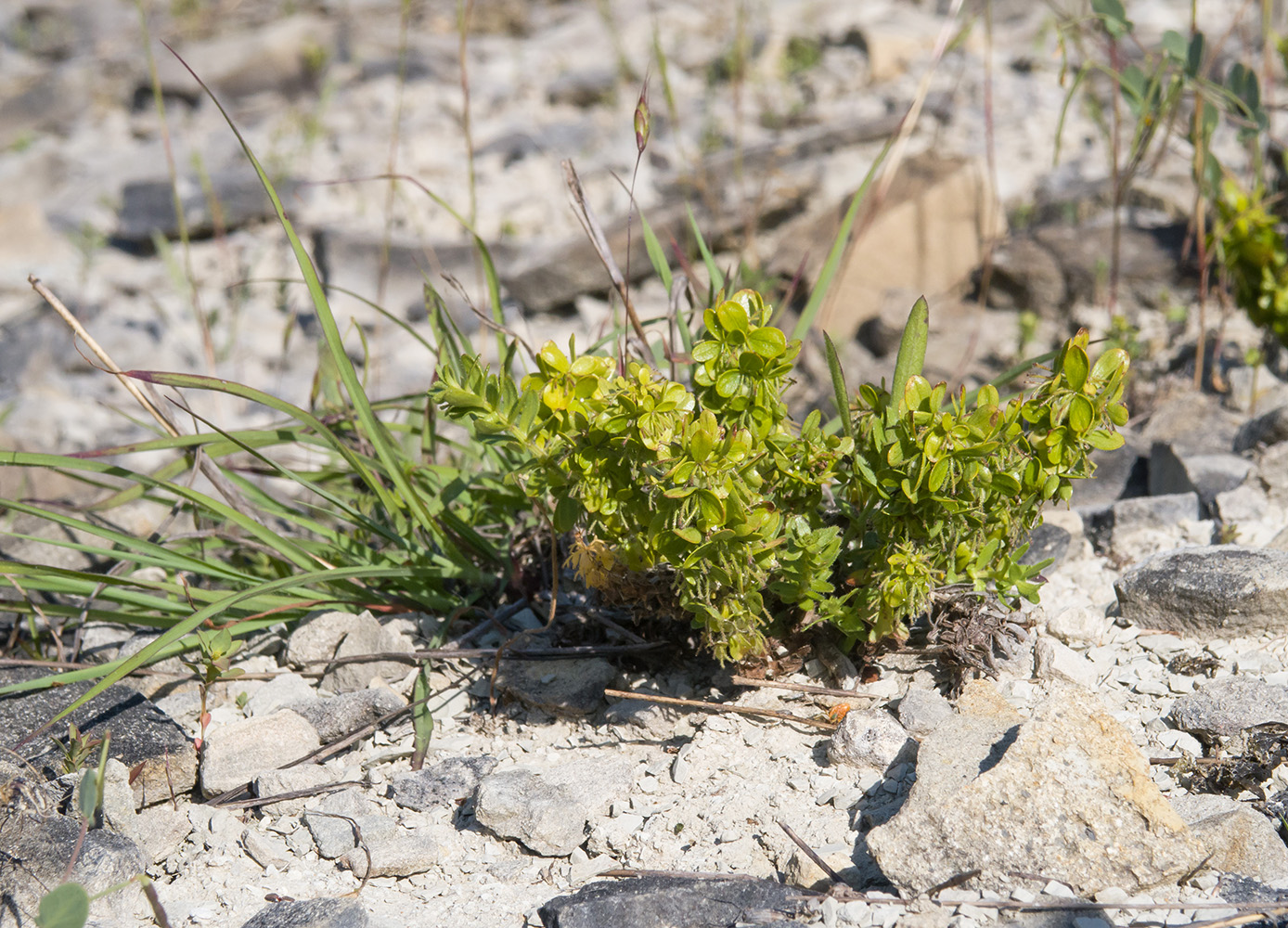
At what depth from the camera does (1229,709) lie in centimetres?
152

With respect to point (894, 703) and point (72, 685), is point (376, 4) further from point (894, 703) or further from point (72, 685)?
point (894, 703)

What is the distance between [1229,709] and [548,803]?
103 centimetres

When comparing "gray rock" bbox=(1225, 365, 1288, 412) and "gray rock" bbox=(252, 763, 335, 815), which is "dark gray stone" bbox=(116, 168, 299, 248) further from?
"gray rock" bbox=(1225, 365, 1288, 412)

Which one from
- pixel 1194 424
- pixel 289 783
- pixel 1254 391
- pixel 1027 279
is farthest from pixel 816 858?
pixel 1027 279

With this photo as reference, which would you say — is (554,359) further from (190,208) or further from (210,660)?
(190,208)

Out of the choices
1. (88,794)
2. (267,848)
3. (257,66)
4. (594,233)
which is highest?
(257,66)

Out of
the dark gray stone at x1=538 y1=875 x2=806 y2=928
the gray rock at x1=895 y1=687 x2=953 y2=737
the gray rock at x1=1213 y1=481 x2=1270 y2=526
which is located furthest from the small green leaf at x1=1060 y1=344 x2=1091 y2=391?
the gray rock at x1=1213 y1=481 x2=1270 y2=526

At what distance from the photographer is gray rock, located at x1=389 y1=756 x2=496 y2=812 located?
162cm

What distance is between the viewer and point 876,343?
334 cm

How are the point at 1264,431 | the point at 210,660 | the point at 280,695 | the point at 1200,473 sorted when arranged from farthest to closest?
the point at 1264,431
the point at 1200,473
the point at 280,695
the point at 210,660

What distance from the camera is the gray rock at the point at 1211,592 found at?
167 centimetres

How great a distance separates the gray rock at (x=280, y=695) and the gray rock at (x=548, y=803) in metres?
0.50

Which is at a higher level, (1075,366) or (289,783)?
(1075,366)

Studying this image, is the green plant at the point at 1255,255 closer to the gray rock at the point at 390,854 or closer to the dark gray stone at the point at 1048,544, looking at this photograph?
the dark gray stone at the point at 1048,544
